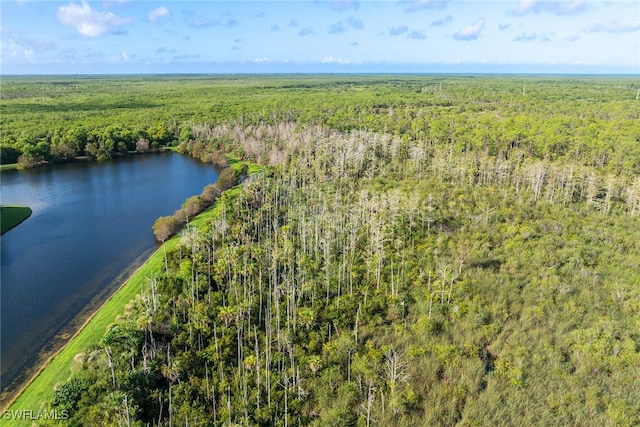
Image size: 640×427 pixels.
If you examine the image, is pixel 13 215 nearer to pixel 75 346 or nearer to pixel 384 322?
pixel 75 346

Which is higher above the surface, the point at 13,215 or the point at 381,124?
the point at 381,124

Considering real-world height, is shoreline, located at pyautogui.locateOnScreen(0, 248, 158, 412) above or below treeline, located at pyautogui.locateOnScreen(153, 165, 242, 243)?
below

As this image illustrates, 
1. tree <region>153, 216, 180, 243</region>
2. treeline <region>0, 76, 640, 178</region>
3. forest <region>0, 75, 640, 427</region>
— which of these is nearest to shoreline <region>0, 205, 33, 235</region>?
tree <region>153, 216, 180, 243</region>

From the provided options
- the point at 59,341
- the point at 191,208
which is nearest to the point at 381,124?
the point at 191,208

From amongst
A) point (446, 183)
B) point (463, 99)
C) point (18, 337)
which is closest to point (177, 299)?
point (18, 337)

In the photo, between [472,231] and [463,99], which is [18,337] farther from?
[463,99]

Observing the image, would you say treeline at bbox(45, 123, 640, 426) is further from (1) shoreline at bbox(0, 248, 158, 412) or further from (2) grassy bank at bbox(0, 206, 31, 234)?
(2) grassy bank at bbox(0, 206, 31, 234)
